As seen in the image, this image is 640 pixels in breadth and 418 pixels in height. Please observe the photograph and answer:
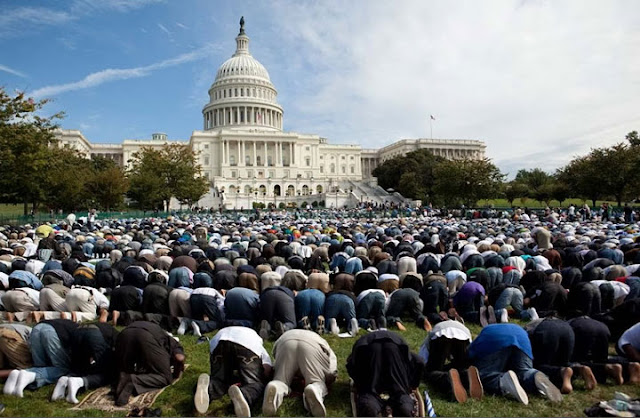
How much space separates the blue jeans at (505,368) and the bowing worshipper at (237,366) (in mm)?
3215

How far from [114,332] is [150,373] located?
101cm

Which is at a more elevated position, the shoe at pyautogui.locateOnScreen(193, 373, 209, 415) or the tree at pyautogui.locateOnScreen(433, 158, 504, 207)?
the tree at pyautogui.locateOnScreen(433, 158, 504, 207)

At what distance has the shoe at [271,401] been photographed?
20.1 feet

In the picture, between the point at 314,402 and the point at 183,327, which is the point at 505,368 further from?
the point at 183,327

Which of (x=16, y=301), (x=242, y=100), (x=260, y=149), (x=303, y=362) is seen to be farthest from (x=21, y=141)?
(x=242, y=100)

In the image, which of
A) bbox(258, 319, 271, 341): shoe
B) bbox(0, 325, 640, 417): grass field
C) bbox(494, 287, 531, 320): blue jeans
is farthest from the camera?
bbox(494, 287, 531, 320): blue jeans

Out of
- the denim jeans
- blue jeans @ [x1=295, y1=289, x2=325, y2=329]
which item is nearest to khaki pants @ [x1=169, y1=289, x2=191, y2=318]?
blue jeans @ [x1=295, y1=289, x2=325, y2=329]

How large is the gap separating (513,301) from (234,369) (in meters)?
6.88

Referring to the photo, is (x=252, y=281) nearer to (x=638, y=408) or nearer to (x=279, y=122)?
(x=638, y=408)

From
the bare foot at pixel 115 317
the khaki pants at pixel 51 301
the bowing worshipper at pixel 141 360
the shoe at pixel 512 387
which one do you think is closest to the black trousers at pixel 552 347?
the shoe at pixel 512 387

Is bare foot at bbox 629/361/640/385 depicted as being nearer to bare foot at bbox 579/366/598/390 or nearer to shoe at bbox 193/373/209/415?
bare foot at bbox 579/366/598/390

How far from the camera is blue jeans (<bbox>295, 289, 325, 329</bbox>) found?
9.87 m

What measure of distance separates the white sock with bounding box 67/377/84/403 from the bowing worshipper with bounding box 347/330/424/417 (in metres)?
4.02

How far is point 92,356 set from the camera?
7.19m
